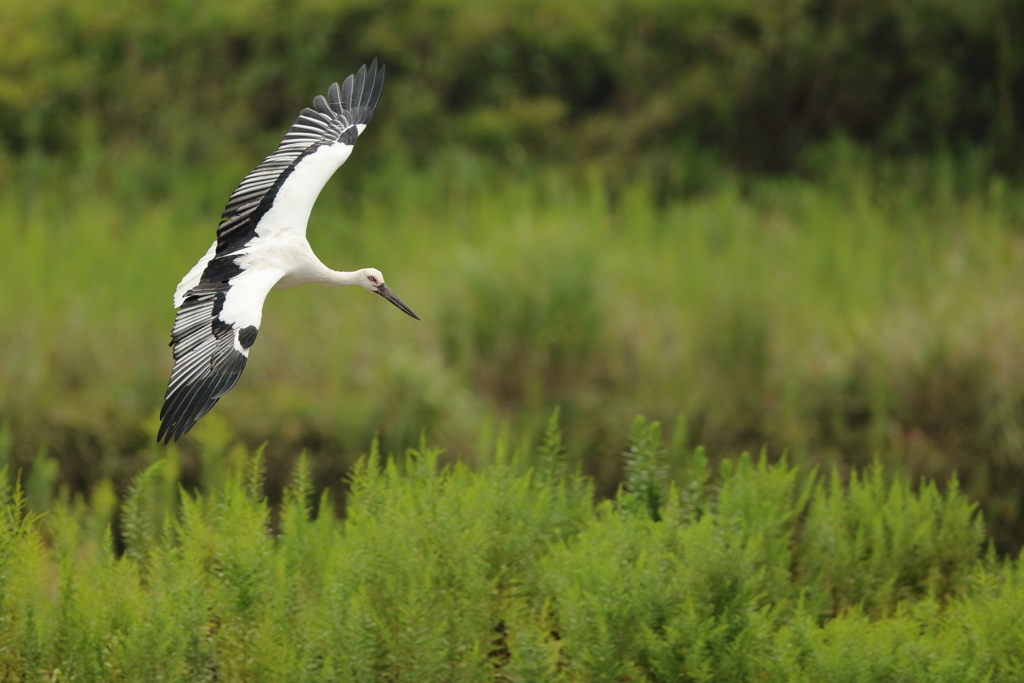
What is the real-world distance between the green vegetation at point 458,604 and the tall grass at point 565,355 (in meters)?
2.67

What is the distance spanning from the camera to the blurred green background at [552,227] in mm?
8320

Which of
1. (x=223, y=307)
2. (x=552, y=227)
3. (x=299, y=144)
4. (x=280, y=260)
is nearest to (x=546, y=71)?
(x=552, y=227)

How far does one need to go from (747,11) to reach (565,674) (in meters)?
10.6

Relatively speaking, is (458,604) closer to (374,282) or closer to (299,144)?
(374,282)

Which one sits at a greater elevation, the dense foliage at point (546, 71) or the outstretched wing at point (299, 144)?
the dense foliage at point (546, 71)

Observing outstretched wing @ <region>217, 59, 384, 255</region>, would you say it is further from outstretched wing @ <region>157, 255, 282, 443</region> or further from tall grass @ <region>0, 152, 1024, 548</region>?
tall grass @ <region>0, 152, 1024, 548</region>

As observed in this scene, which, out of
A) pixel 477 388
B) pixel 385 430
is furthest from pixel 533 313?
pixel 385 430

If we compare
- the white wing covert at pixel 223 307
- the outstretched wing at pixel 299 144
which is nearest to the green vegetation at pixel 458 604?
the white wing covert at pixel 223 307

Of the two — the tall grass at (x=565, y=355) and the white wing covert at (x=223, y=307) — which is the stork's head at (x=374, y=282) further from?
the tall grass at (x=565, y=355)

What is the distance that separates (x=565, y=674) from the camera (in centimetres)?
489

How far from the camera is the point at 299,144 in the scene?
19.0 ft

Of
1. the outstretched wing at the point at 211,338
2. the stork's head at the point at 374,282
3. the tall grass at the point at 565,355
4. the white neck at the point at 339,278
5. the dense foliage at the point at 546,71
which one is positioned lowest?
the outstretched wing at the point at 211,338

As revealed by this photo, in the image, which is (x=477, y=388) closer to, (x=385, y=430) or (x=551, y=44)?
(x=385, y=430)

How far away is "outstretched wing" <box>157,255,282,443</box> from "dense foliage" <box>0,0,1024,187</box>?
9.01m
